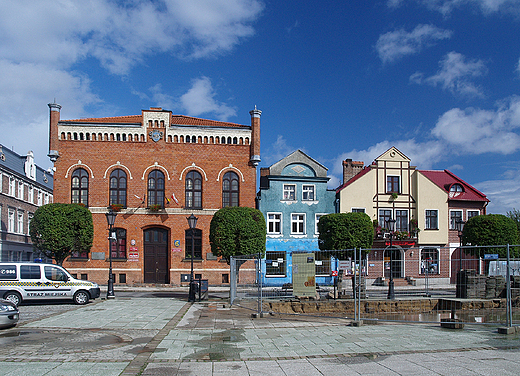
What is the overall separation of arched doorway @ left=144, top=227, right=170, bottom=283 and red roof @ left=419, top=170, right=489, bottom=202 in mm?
22812

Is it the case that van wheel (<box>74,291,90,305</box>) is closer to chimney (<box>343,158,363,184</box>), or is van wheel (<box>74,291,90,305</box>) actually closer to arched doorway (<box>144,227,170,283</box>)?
arched doorway (<box>144,227,170,283</box>)

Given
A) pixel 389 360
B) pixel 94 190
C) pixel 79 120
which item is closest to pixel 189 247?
pixel 94 190

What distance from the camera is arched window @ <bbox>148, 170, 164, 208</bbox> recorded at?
34.5m

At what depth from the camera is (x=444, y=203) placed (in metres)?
37.6

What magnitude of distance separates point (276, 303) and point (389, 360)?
1029 cm

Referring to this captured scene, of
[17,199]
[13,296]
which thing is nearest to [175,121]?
[17,199]

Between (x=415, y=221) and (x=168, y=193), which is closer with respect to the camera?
(x=168, y=193)

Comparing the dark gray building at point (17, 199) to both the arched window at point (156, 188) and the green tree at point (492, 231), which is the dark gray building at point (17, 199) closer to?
the arched window at point (156, 188)

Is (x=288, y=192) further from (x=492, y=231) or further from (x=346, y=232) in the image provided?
(x=492, y=231)

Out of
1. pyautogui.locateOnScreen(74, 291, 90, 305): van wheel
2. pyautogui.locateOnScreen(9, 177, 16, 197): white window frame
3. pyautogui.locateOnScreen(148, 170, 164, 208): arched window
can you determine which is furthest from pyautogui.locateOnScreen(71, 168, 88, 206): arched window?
pyautogui.locateOnScreen(74, 291, 90, 305): van wheel

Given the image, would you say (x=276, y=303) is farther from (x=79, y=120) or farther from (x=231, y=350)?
(x=79, y=120)

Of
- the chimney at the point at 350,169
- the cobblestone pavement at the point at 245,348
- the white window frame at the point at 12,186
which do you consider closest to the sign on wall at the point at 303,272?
the cobblestone pavement at the point at 245,348

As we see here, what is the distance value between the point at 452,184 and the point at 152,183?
82.6ft

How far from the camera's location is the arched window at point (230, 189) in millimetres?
35125
